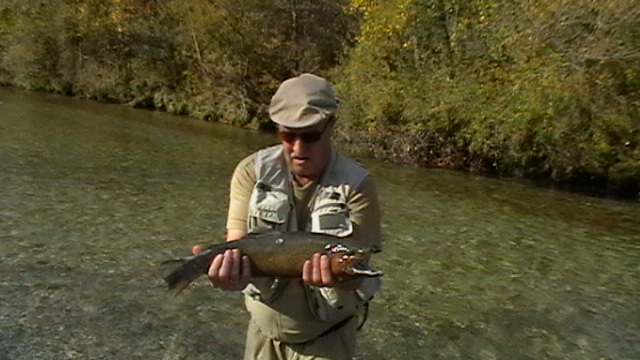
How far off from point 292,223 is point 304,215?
4.0 inches

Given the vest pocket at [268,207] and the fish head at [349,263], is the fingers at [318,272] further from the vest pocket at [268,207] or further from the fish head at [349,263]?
the vest pocket at [268,207]

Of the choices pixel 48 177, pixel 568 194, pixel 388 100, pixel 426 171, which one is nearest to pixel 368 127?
pixel 388 100

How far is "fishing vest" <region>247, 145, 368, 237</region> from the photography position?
3715 millimetres

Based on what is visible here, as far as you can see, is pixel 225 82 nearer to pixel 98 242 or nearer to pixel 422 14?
pixel 422 14

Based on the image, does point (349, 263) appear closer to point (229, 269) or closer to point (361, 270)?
point (361, 270)

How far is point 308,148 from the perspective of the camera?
3676 mm

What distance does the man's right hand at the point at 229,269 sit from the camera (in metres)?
3.59

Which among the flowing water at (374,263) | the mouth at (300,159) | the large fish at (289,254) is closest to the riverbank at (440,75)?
the flowing water at (374,263)

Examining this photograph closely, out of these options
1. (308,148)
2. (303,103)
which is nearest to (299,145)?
(308,148)

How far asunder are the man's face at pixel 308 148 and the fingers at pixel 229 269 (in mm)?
545

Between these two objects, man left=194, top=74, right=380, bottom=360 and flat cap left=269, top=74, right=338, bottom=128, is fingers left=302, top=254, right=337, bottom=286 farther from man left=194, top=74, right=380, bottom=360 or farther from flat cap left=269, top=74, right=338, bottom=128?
flat cap left=269, top=74, right=338, bottom=128

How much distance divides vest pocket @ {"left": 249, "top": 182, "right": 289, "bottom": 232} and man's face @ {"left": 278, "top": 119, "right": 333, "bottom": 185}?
169mm

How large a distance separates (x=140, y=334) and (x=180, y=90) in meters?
34.5

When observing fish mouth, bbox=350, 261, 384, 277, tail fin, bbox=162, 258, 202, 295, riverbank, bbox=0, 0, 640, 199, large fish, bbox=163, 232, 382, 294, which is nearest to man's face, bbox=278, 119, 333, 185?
large fish, bbox=163, 232, 382, 294
